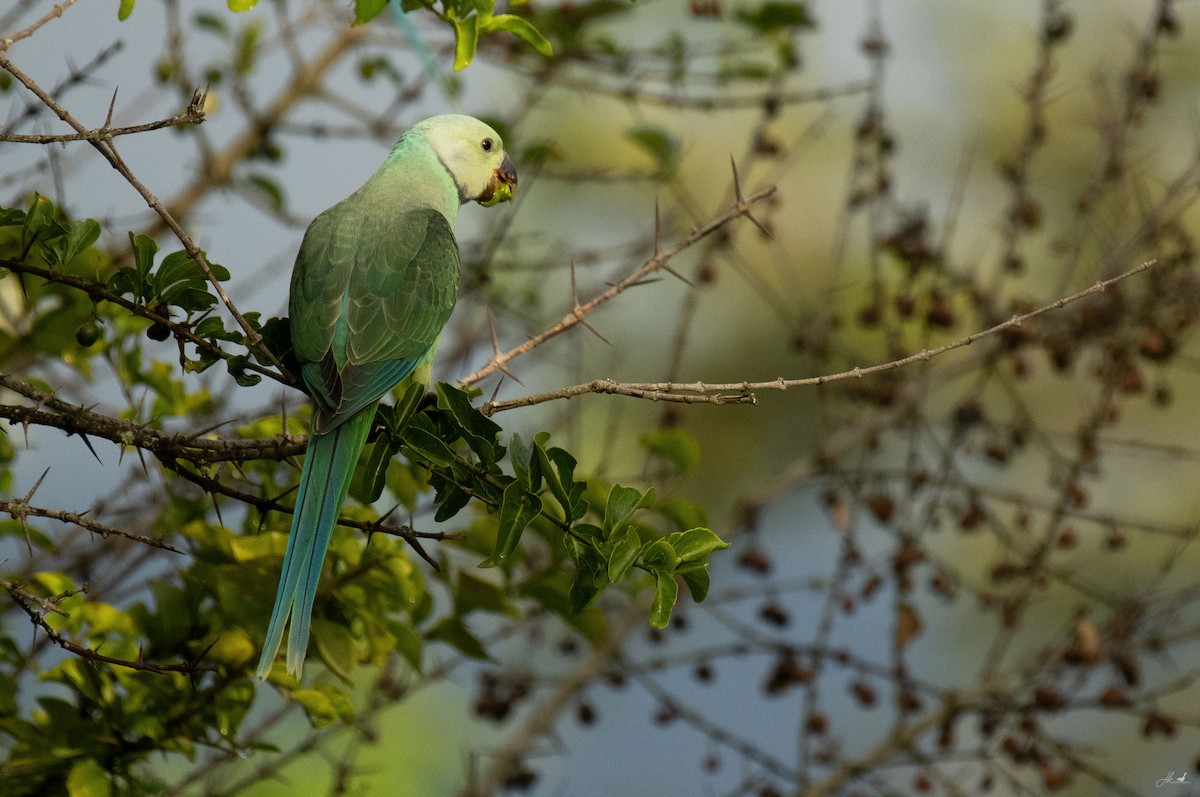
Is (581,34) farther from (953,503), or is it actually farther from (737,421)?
(737,421)

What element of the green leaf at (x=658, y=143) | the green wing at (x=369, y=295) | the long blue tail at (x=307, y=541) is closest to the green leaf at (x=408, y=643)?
the long blue tail at (x=307, y=541)

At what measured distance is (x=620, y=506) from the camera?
171 centimetres

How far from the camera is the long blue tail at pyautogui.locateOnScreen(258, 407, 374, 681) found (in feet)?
6.27

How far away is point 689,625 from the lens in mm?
3701

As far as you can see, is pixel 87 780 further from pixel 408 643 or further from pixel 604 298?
pixel 604 298

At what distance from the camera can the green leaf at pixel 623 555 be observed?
1.63m

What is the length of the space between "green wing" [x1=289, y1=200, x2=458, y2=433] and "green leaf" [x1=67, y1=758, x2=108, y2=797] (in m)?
0.77

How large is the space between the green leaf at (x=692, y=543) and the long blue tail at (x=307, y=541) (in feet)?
1.97

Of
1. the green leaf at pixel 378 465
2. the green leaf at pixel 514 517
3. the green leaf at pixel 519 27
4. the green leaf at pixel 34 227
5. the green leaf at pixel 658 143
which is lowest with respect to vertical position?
the green leaf at pixel 514 517

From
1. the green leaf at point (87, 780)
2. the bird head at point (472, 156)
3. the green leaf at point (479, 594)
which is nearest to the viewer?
the green leaf at point (87, 780)

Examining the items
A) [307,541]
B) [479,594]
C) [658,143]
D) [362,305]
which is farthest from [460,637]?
[658,143]

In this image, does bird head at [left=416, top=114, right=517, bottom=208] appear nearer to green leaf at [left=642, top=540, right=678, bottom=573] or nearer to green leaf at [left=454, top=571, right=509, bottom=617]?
green leaf at [left=454, top=571, right=509, bottom=617]

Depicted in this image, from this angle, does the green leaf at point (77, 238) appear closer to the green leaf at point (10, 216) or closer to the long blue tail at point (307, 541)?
the green leaf at point (10, 216)

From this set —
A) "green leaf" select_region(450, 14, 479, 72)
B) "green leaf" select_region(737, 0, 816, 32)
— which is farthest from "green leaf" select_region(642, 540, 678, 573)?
"green leaf" select_region(737, 0, 816, 32)
